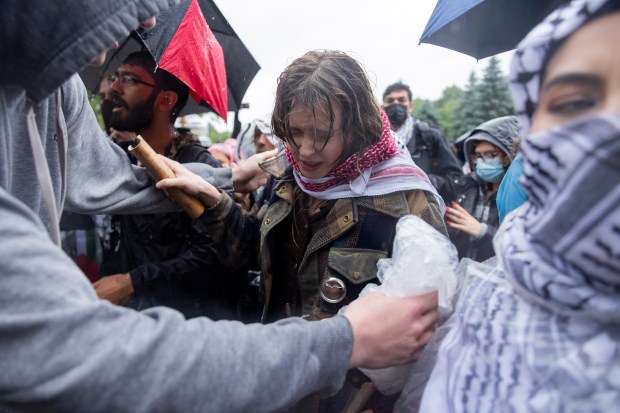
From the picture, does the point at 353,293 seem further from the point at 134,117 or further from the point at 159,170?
the point at 134,117

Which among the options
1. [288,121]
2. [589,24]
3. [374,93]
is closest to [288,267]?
[288,121]

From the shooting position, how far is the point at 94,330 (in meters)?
0.80

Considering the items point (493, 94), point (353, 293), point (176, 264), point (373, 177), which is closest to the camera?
point (353, 293)

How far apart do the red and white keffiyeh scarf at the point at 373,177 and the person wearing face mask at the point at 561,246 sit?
879 mm

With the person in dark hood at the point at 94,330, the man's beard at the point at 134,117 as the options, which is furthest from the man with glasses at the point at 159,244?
the person in dark hood at the point at 94,330

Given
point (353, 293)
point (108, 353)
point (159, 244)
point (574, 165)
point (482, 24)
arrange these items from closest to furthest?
point (574, 165)
point (108, 353)
point (353, 293)
point (482, 24)
point (159, 244)

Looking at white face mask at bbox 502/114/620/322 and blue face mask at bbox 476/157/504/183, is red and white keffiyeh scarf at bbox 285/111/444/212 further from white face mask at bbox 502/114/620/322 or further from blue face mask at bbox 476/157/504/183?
blue face mask at bbox 476/157/504/183

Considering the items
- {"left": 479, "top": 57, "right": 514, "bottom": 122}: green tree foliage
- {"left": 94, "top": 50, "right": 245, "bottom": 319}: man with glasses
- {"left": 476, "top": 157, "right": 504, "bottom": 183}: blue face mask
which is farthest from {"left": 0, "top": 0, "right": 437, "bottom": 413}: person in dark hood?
{"left": 479, "top": 57, "right": 514, "bottom": 122}: green tree foliage

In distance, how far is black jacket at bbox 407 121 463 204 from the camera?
4.50m

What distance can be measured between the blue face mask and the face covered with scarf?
3.32 metres

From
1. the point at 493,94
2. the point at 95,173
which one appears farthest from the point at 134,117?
the point at 493,94

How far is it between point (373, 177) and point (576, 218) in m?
1.14

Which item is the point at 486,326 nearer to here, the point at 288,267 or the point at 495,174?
the point at 288,267

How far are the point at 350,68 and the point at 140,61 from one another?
1547 millimetres
